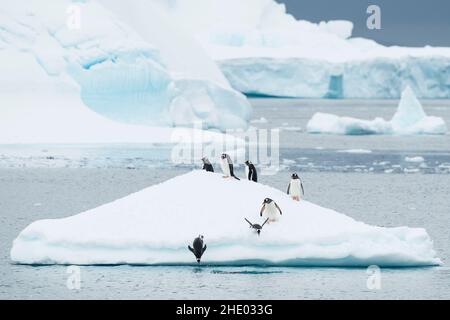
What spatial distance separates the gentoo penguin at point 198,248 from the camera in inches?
576

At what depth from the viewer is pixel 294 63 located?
8469 centimetres

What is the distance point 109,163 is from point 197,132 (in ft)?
16.3

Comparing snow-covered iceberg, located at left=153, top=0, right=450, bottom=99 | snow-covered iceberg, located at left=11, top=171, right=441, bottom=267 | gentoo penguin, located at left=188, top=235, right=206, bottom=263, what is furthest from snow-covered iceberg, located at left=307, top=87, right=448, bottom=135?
gentoo penguin, located at left=188, top=235, right=206, bottom=263

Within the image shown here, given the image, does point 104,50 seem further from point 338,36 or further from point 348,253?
point 338,36

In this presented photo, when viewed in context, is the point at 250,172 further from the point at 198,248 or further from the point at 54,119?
the point at 54,119

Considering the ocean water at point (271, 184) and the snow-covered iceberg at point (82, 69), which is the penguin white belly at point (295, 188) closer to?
the ocean water at point (271, 184)

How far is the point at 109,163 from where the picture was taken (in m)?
33.8

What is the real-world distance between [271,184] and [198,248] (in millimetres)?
14908

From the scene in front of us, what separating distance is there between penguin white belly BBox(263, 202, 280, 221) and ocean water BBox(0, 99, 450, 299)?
0.75 meters

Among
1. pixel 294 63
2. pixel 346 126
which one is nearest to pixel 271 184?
pixel 346 126

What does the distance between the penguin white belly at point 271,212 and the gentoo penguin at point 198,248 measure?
1002 mm

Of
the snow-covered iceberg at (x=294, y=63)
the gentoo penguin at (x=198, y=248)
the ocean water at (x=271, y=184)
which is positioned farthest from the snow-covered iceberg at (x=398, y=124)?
the gentoo penguin at (x=198, y=248)

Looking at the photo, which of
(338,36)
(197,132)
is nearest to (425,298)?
(197,132)

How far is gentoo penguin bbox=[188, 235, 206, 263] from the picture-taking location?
14633 mm
